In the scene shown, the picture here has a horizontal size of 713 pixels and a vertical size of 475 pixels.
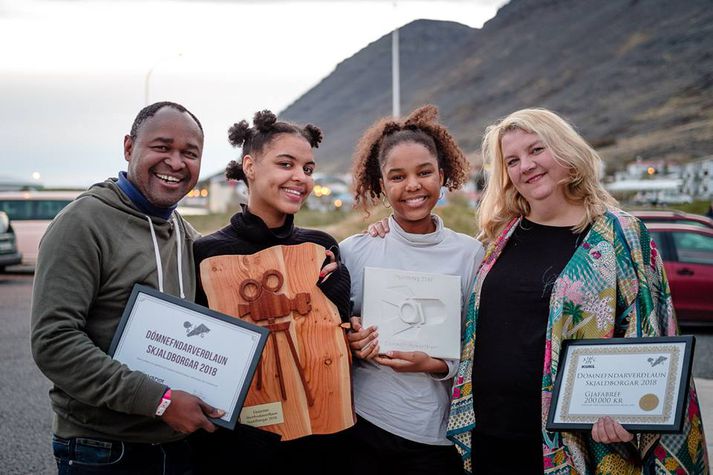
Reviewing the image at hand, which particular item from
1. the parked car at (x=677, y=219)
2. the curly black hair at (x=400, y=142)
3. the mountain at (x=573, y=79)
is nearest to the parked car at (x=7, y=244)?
the parked car at (x=677, y=219)

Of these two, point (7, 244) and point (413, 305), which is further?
point (7, 244)

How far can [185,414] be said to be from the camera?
7.32ft

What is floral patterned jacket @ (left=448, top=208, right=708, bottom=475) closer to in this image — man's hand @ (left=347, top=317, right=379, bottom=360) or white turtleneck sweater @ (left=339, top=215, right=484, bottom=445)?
white turtleneck sweater @ (left=339, top=215, right=484, bottom=445)

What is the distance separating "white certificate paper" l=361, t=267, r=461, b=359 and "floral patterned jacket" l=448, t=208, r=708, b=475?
1.28 feet

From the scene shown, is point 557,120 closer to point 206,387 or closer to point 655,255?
point 655,255

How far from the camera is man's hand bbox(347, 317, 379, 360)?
2.86 m

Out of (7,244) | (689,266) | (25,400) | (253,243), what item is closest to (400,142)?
(253,243)

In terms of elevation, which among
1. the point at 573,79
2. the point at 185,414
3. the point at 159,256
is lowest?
the point at 185,414

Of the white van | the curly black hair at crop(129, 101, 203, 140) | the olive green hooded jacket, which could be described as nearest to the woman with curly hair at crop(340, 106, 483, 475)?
the olive green hooded jacket

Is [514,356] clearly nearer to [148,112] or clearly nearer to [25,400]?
[148,112]

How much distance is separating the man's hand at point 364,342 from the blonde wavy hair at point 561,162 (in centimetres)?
69

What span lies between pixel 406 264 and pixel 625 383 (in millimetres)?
968

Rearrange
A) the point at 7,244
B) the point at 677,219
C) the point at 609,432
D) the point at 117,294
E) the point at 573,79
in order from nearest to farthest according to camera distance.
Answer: the point at 117,294 < the point at 609,432 < the point at 677,219 < the point at 7,244 < the point at 573,79

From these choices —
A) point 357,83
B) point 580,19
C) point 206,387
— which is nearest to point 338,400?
point 206,387
